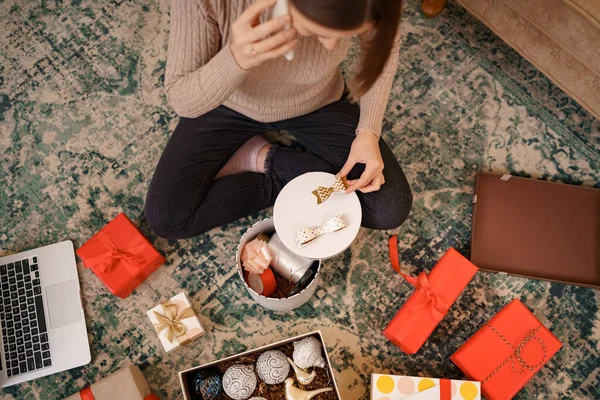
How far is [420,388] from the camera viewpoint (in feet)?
3.64

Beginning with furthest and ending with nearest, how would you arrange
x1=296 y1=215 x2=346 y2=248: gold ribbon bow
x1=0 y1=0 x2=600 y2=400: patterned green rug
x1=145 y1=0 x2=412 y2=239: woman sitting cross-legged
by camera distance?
x1=0 y1=0 x2=600 y2=400: patterned green rug < x1=296 y1=215 x2=346 y2=248: gold ribbon bow < x1=145 y1=0 x2=412 y2=239: woman sitting cross-legged

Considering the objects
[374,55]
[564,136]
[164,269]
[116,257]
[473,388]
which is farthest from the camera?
[564,136]

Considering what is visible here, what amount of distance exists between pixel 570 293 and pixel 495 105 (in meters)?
0.60

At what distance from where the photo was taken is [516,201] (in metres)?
1.33

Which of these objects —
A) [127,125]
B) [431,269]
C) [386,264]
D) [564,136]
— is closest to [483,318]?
[431,269]

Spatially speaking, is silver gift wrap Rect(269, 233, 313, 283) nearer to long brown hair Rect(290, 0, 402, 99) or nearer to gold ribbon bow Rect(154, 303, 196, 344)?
gold ribbon bow Rect(154, 303, 196, 344)

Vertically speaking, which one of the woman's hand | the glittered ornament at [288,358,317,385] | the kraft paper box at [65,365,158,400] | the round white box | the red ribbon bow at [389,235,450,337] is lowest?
the kraft paper box at [65,365,158,400]

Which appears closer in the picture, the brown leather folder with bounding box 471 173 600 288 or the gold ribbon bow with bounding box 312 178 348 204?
the gold ribbon bow with bounding box 312 178 348 204

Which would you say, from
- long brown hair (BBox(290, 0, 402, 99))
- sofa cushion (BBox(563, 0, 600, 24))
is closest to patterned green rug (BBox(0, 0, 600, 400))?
sofa cushion (BBox(563, 0, 600, 24))

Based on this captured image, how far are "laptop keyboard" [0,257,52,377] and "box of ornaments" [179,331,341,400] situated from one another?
0.43m

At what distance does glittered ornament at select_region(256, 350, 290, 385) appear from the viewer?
1.08 m

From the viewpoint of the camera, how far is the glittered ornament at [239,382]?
3.51ft

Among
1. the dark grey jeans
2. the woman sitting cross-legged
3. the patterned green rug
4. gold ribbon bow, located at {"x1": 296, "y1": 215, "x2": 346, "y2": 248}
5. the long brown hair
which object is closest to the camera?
the long brown hair

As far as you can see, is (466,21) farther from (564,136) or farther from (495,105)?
(564,136)
